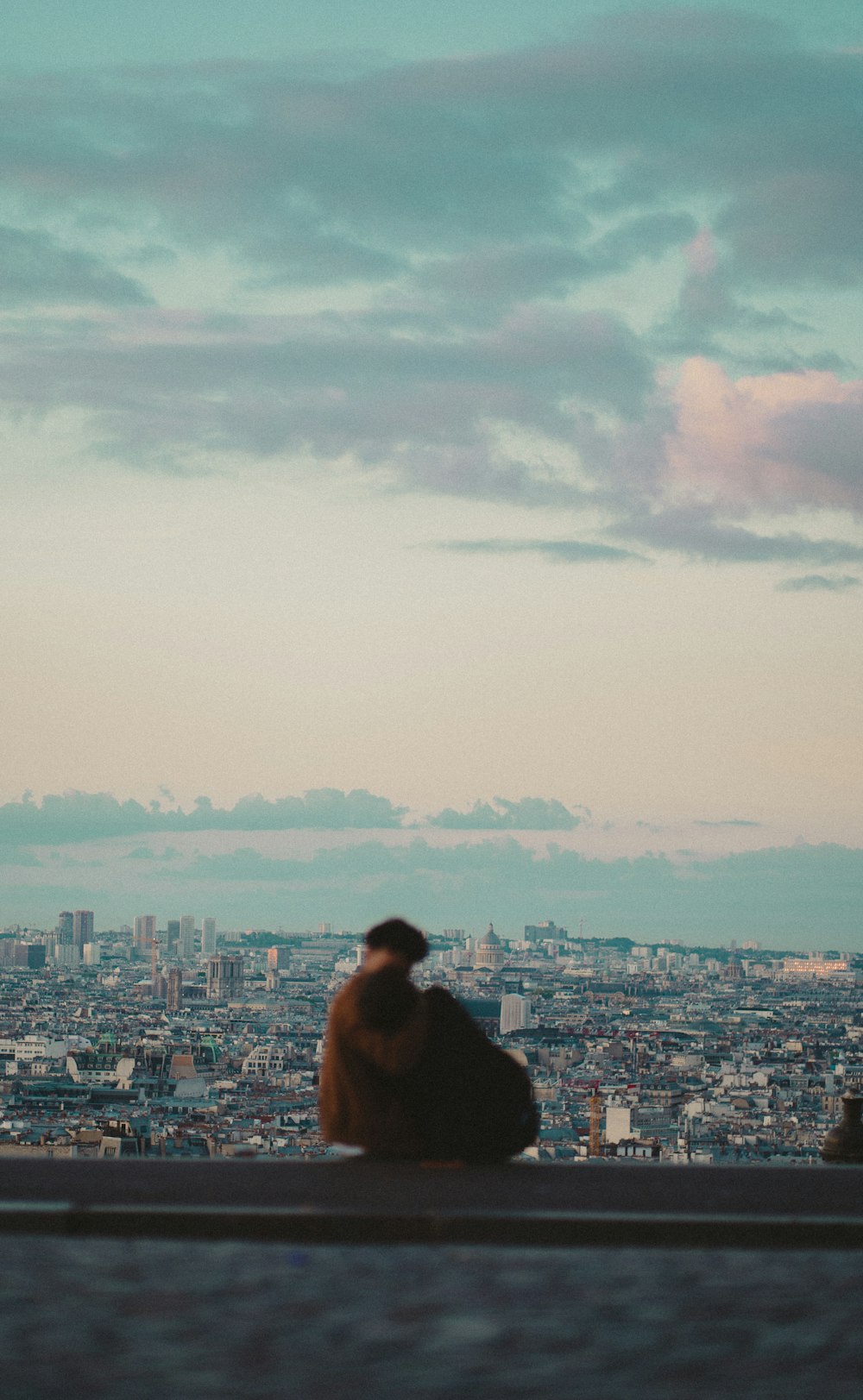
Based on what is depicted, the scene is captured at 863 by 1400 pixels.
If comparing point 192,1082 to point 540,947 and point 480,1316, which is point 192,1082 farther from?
point 540,947

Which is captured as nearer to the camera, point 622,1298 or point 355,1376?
point 355,1376

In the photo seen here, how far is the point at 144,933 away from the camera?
252ft

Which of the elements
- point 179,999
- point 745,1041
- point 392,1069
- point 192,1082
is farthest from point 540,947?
point 392,1069

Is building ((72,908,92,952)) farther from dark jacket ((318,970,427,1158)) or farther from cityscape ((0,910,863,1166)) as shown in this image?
dark jacket ((318,970,427,1158))

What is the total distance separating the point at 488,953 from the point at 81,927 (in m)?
25.6

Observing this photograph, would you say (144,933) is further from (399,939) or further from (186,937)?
(399,939)

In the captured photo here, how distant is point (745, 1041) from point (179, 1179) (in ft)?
114

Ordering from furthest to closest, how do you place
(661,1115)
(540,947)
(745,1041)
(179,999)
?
1. (540,947)
2. (179,999)
3. (745,1041)
4. (661,1115)

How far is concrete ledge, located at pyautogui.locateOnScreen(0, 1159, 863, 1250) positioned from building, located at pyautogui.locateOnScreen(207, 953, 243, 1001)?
1852 inches

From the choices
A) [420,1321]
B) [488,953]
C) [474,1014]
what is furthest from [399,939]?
[488,953]

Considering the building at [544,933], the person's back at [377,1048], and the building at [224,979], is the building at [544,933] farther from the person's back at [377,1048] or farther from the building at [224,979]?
the person's back at [377,1048]

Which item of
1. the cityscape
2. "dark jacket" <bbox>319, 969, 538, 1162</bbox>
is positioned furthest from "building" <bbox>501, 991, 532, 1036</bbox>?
"dark jacket" <bbox>319, 969, 538, 1162</bbox>

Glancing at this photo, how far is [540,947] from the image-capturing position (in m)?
72.8

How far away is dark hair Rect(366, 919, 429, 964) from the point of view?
8425 millimetres
